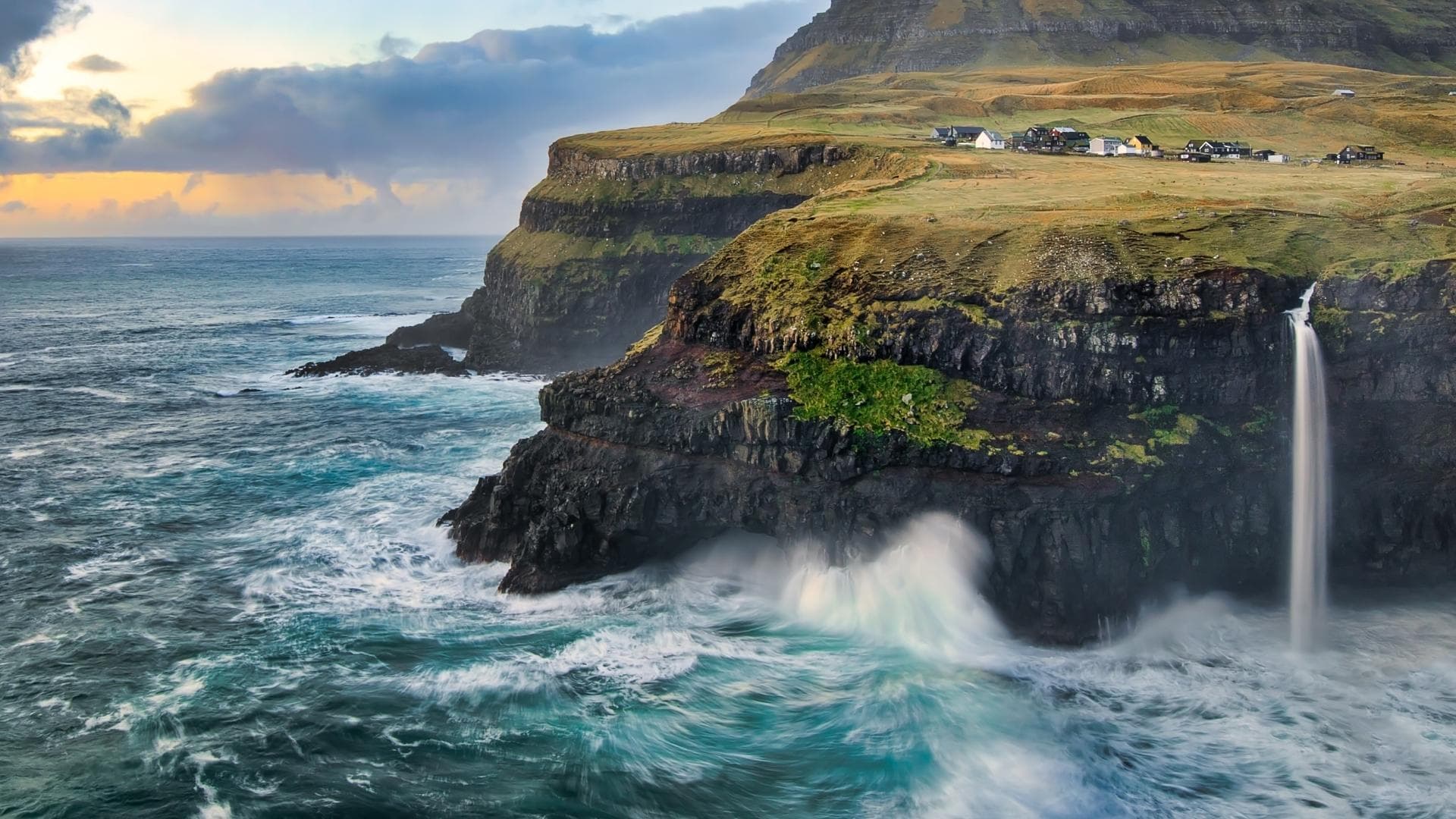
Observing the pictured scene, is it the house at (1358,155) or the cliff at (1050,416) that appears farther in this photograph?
the house at (1358,155)

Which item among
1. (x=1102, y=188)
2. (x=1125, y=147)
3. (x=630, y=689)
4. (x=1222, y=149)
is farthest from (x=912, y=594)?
(x=1125, y=147)

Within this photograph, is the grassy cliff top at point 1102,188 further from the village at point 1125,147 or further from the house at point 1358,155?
the village at point 1125,147

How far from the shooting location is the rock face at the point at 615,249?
310 feet

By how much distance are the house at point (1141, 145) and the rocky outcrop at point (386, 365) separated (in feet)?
220

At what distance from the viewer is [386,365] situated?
94.2 metres

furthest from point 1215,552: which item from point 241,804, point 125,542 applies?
point 125,542

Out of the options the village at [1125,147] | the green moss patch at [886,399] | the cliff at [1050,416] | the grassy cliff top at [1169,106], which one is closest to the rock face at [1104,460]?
the cliff at [1050,416]

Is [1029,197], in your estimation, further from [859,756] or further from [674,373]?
[859,756]

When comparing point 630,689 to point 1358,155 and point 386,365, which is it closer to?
point 386,365

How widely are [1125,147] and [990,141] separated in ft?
41.5

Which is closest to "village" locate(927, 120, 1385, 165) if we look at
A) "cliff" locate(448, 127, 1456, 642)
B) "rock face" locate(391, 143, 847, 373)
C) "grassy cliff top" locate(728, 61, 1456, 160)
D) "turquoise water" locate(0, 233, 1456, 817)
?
"grassy cliff top" locate(728, 61, 1456, 160)

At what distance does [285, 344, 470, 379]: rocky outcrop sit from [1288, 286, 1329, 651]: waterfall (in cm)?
7077

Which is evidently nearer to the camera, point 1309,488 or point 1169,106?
point 1309,488

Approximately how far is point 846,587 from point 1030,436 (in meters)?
10.1
